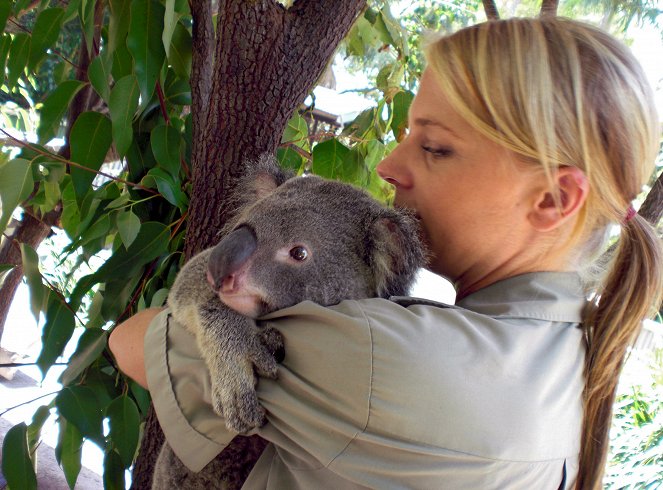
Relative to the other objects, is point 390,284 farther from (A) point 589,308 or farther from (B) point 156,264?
(B) point 156,264

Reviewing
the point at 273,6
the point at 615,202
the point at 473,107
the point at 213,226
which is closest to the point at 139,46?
the point at 273,6

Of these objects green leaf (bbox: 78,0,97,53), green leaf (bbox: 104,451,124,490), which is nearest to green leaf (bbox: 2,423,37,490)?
green leaf (bbox: 104,451,124,490)

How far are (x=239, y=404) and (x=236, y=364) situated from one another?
6 cm

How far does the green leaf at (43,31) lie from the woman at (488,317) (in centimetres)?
98

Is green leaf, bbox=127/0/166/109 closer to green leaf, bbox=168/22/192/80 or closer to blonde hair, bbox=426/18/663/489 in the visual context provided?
green leaf, bbox=168/22/192/80

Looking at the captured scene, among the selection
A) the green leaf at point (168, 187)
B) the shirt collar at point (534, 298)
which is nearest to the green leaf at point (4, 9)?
the green leaf at point (168, 187)

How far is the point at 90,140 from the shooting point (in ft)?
5.56

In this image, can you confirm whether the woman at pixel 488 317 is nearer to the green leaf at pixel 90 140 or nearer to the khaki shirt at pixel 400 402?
the khaki shirt at pixel 400 402

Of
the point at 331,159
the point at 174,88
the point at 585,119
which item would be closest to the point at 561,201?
the point at 585,119

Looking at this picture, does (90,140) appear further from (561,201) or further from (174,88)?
(561,201)

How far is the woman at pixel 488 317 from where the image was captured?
847mm

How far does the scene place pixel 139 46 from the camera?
1.54 m

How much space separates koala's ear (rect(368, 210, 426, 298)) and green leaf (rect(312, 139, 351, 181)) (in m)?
0.72

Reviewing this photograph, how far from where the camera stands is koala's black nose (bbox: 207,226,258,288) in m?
0.95
